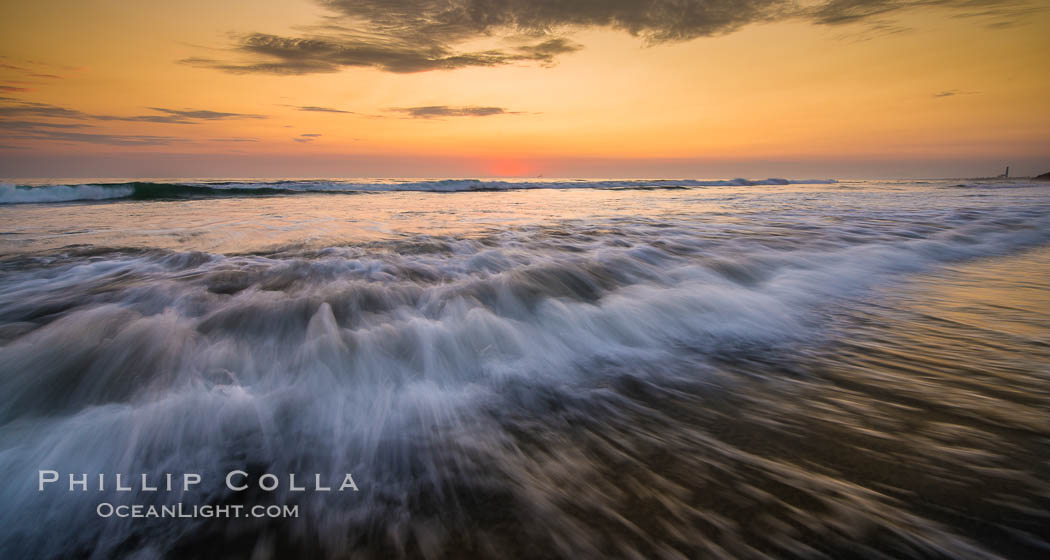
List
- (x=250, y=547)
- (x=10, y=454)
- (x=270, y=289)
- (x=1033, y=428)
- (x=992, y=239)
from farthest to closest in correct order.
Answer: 1. (x=992, y=239)
2. (x=270, y=289)
3. (x=1033, y=428)
4. (x=10, y=454)
5. (x=250, y=547)

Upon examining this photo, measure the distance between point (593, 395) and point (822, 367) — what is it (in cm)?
149

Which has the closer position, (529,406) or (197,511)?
(197,511)

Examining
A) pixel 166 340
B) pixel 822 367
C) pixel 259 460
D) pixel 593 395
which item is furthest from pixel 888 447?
pixel 166 340

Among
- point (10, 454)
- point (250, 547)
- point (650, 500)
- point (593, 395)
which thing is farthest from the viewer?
point (593, 395)

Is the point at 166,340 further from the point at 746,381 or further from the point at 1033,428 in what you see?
the point at 1033,428

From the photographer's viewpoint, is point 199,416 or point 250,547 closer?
point 250,547

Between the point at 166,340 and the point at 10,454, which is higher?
the point at 166,340

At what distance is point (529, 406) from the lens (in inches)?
90.5

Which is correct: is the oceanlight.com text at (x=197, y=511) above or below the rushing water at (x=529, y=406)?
below

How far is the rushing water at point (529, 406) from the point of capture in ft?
4.83

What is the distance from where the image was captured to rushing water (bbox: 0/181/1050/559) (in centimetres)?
147

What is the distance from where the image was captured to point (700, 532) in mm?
1433

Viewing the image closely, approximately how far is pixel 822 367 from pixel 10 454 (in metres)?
4.08

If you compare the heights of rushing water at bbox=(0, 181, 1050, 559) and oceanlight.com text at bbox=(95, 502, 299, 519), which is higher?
rushing water at bbox=(0, 181, 1050, 559)
